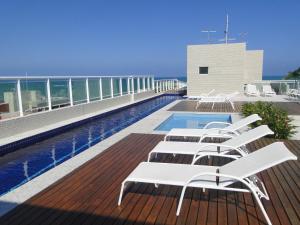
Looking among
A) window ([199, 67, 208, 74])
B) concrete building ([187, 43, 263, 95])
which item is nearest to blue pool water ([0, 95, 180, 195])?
concrete building ([187, 43, 263, 95])

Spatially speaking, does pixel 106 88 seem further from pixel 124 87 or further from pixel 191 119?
pixel 191 119

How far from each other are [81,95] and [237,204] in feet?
25.7

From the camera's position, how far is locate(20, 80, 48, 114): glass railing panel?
6897 mm

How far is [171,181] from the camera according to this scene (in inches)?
106

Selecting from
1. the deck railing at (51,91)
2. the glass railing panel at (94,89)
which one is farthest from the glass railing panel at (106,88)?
the glass railing panel at (94,89)

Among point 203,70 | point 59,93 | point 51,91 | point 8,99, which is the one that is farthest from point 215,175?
point 203,70

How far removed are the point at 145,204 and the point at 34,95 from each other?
218 inches

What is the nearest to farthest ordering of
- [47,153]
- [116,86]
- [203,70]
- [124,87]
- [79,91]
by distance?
[47,153] < [79,91] < [116,86] < [124,87] < [203,70]

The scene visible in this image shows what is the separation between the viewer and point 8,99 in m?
6.37

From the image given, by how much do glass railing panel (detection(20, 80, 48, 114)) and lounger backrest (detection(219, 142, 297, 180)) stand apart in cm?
568

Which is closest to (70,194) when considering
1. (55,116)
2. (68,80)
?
(55,116)

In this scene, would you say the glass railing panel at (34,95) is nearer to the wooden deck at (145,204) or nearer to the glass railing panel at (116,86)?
the wooden deck at (145,204)

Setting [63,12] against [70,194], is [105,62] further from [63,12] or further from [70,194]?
[70,194]

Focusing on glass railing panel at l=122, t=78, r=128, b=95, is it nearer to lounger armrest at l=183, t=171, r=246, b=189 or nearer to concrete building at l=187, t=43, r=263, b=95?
concrete building at l=187, t=43, r=263, b=95
